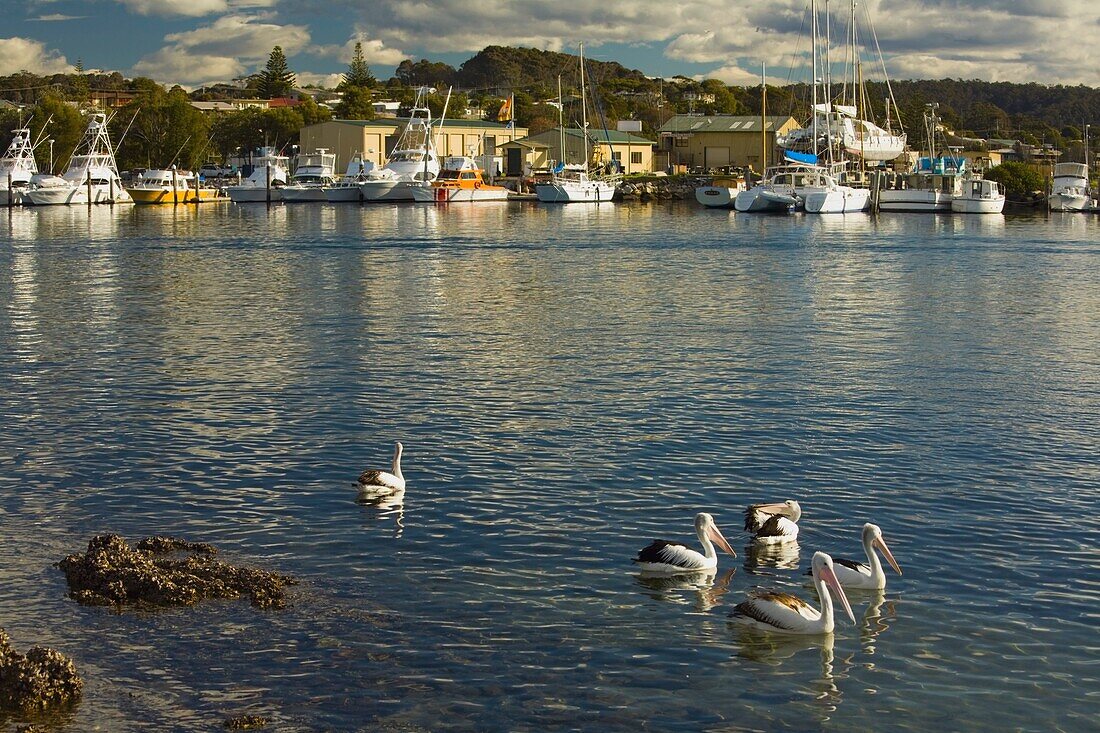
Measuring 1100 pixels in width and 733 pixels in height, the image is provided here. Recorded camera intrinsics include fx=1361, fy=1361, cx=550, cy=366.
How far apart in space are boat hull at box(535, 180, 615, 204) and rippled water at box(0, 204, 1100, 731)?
10020 cm

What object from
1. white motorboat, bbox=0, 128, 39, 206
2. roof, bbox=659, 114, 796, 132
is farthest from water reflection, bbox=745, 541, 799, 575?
roof, bbox=659, 114, 796, 132

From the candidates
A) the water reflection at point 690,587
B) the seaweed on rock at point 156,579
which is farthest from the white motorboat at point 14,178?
the water reflection at point 690,587

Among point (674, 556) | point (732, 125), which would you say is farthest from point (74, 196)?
point (674, 556)

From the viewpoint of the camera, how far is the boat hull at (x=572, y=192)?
466ft

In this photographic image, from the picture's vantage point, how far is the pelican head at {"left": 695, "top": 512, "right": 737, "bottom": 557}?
49.7 ft

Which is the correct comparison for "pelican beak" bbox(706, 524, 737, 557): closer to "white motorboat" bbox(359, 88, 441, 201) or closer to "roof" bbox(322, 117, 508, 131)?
"white motorboat" bbox(359, 88, 441, 201)

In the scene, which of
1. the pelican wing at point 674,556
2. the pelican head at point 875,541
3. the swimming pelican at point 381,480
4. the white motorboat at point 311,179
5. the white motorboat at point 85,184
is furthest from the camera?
the white motorboat at point 311,179

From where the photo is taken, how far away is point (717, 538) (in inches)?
605

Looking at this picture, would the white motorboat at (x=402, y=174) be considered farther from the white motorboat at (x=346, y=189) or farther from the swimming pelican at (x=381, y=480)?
the swimming pelican at (x=381, y=480)

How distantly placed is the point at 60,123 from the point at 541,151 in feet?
204

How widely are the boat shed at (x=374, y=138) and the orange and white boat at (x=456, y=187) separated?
88.1 feet

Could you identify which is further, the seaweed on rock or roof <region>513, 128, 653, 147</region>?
roof <region>513, 128, 653, 147</region>

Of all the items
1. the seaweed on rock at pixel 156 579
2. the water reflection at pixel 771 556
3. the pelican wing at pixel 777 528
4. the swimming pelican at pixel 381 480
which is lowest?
the water reflection at pixel 771 556

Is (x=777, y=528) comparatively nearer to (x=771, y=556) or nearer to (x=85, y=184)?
(x=771, y=556)
